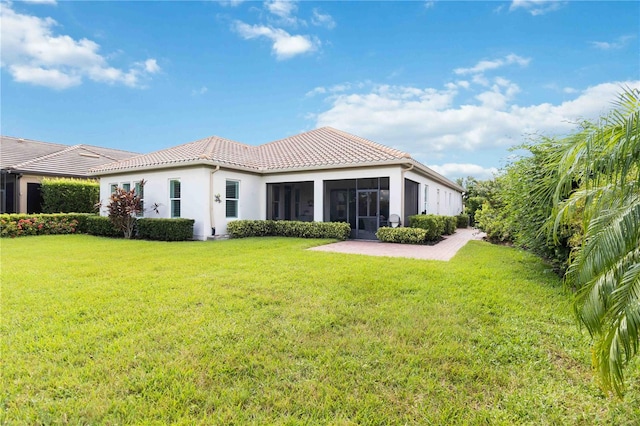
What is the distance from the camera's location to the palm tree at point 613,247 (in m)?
2.16

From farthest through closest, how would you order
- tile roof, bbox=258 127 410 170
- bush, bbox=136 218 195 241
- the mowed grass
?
tile roof, bbox=258 127 410 170 → bush, bbox=136 218 195 241 → the mowed grass

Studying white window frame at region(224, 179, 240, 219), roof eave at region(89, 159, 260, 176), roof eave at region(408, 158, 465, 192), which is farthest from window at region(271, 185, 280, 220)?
roof eave at region(408, 158, 465, 192)

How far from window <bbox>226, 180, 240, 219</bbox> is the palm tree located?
14.2 meters

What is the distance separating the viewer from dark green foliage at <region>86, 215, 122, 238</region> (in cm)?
1596

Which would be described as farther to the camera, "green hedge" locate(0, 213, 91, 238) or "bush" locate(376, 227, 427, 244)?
"green hedge" locate(0, 213, 91, 238)

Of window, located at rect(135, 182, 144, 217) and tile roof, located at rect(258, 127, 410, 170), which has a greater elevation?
tile roof, located at rect(258, 127, 410, 170)

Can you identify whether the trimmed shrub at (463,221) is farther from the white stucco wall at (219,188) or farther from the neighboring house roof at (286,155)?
the white stucco wall at (219,188)

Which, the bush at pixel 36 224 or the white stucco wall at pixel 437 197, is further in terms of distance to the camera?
the white stucco wall at pixel 437 197

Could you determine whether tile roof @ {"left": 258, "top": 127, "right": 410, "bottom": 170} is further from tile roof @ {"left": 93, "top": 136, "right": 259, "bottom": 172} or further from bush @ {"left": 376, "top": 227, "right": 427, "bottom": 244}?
bush @ {"left": 376, "top": 227, "right": 427, "bottom": 244}

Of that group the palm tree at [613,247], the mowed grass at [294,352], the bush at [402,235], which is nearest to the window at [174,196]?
the mowed grass at [294,352]

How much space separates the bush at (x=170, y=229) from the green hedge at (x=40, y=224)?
571 cm

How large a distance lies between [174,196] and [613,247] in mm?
15979

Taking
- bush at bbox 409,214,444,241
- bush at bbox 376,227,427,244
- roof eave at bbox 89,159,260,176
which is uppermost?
roof eave at bbox 89,159,260,176

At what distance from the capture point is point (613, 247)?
2408 millimetres
